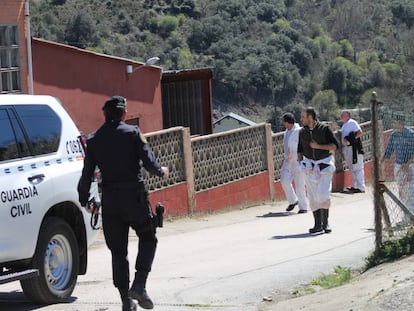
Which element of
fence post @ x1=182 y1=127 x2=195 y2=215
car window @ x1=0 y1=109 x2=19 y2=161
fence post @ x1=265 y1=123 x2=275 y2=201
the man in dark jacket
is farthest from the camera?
fence post @ x1=265 y1=123 x2=275 y2=201

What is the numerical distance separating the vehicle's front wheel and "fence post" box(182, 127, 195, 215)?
Answer: 27.0 ft

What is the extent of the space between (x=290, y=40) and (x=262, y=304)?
182 ft

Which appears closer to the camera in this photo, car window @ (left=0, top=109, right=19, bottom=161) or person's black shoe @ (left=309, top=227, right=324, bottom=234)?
car window @ (left=0, top=109, right=19, bottom=161)

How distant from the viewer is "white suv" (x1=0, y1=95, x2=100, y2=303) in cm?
833

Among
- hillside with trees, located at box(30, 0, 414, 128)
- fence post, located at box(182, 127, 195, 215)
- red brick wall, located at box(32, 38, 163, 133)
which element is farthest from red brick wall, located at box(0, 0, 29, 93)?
hillside with trees, located at box(30, 0, 414, 128)

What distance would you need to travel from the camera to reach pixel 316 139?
45.6 ft

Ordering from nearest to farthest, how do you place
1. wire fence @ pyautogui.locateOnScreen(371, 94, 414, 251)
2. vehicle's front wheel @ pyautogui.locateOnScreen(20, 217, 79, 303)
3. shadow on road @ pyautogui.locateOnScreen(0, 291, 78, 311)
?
1. vehicle's front wheel @ pyautogui.locateOnScreen(20, 217, 79, 303)
2. shadow on road @ pyautogui.locateOnScreen(0, 291, 78, 311)
3. wire fence @ pyautogui.locateOnScreen(371, 94, 414, 251)

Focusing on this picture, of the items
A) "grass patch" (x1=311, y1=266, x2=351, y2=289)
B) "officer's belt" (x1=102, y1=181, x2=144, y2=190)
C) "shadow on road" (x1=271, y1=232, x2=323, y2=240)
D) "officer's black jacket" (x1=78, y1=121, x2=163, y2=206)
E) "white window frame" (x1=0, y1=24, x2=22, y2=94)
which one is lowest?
"shadow on road" (x1=271, y1=232, x2=323, y2=240)

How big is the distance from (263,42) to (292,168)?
1836 inches

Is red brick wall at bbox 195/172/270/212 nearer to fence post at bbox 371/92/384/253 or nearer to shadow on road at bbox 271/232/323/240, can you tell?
shadow on road at bbox 271/232/323/240

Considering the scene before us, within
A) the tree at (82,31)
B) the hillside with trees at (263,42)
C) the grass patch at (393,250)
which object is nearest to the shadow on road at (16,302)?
the grass patch at (393,250)

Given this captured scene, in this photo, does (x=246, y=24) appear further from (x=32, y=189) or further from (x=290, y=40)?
(x=32, y=189)

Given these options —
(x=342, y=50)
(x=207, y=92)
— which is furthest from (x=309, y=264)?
(x=342, y=50)

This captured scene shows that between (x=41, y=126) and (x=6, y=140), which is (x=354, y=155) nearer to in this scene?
(x=41, y=126)
